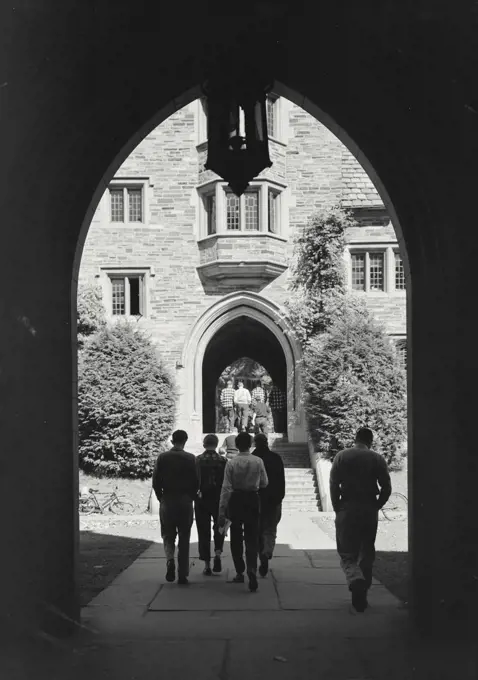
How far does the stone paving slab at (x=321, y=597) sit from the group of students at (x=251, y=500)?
1.08ft

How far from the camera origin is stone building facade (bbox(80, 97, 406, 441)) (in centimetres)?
2173

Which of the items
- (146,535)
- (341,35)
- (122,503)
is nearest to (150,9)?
(341,35)

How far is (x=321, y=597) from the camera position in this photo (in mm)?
7750

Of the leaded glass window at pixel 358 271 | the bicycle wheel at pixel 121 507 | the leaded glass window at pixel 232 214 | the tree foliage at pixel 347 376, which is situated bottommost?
the bicycle wheel at pixel 121 507

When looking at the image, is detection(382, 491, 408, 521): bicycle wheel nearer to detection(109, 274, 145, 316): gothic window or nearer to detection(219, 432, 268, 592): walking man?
detection(219, 432, 268, 592): walking man


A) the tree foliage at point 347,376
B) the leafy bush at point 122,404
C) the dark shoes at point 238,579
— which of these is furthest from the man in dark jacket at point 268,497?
the leafy bush at point 122,404

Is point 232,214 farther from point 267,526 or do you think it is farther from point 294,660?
point 294,660

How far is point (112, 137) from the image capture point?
666 centimetres

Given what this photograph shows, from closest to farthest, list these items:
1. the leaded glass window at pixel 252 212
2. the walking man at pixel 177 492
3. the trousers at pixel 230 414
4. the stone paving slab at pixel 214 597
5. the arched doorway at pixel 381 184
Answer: the arched doorway at pixel 381 184, the stone paving slab at pixel 214 597, the walking man at pixel 177 492, the leaded glass window at pixel 252 212, the trousers at pixel 230 414

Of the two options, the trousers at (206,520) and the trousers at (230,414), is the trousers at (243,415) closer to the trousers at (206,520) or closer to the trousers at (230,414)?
the trousers at (230,414)

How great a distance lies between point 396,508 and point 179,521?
28.5 feet

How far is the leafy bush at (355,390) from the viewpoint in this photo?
18.3 metres
